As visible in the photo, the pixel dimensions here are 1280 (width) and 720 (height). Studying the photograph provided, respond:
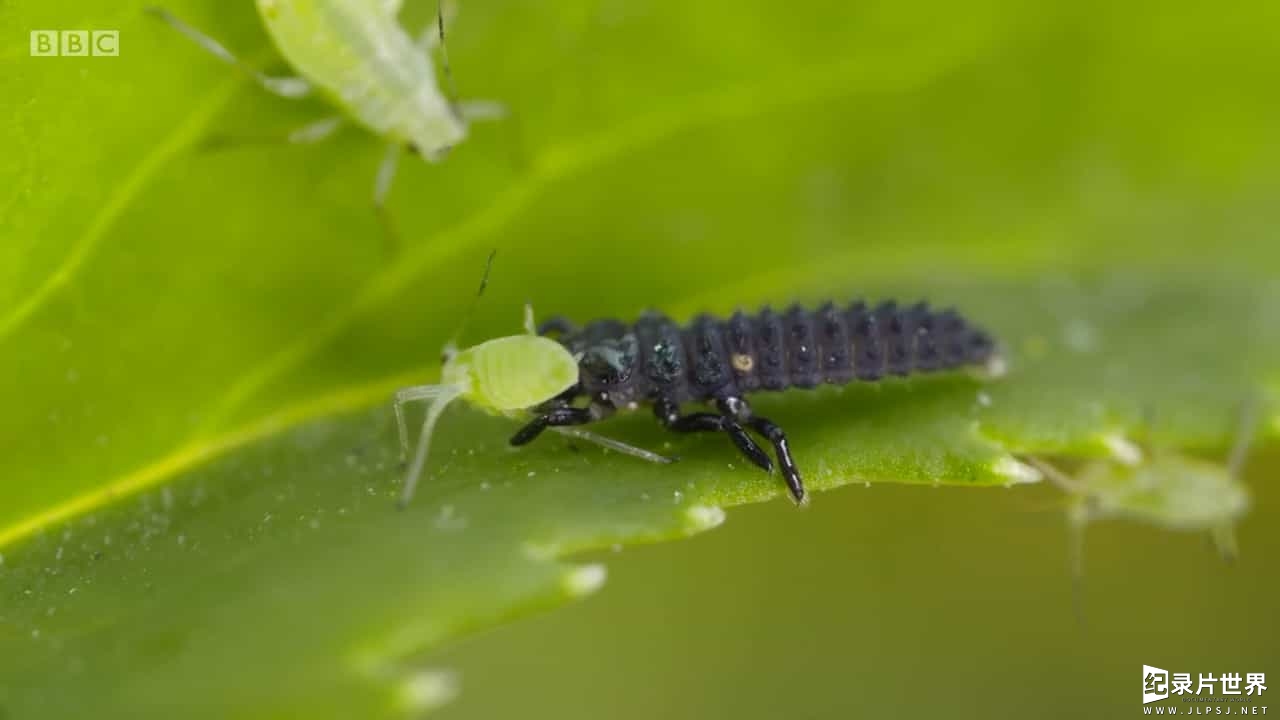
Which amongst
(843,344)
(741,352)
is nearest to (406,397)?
(741,352)

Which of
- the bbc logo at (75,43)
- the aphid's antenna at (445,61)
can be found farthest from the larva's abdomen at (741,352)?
the bbc logo at (75,43)

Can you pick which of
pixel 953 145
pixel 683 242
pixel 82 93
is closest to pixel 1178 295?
pixel 953 145

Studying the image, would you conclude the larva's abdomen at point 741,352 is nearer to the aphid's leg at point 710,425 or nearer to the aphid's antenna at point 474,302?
the aphid's leg at point 710,425

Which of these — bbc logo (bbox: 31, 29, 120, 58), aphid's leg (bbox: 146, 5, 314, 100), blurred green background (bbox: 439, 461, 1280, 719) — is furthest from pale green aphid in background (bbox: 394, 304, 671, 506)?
blurred green background (bbox: 439, 461, 1280, 719)

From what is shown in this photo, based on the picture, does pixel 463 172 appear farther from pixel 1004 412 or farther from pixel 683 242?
pixel 1004 412

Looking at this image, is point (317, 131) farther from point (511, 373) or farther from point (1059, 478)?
point (1059, 478)
